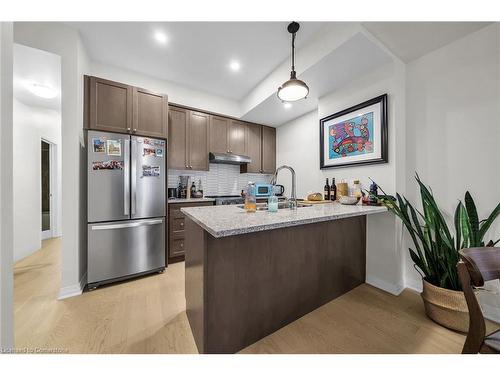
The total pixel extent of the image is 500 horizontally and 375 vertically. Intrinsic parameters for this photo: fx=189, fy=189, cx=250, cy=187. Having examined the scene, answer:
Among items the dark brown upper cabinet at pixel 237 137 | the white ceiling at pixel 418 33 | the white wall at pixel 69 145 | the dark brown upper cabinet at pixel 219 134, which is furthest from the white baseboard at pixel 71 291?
the white ceiling at pixel 418 33

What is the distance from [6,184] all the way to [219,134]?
9.40 feet

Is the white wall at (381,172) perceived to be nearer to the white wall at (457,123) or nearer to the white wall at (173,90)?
the white wall at (457,123)

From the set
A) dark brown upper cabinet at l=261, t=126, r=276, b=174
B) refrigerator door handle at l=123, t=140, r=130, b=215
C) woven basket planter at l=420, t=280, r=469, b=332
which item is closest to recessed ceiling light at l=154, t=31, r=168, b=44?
refrigerator door handle at l=123, t=140, r=130, b=215

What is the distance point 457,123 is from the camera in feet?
5.73

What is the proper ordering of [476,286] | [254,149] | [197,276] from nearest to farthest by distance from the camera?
[476,286]
[197,276]
[254,149]

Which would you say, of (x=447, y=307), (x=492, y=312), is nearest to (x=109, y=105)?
(x=447, y=307)

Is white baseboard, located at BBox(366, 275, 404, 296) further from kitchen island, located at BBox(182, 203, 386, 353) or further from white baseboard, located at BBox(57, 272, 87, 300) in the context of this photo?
white baseboard, located at BBox(57, 272, 87, 300)

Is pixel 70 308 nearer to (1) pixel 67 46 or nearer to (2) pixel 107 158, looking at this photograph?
(2) pixel 107 158

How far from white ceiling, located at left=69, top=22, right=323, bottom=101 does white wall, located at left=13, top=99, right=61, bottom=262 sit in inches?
79.5

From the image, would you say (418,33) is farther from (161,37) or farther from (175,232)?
(175,232)

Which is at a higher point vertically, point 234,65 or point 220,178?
point 234,65

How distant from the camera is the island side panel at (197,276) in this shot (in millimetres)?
1104
